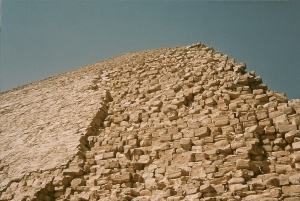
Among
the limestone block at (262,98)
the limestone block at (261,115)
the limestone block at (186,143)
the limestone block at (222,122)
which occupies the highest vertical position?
the limestone block at (262,98)

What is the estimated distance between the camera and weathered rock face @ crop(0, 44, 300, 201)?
206 inches

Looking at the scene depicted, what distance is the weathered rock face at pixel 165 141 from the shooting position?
5.22 metres

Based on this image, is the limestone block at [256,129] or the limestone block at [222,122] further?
the limestone block at [222,122]

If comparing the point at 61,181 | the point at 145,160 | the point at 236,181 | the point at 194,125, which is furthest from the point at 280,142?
the point at 61,181

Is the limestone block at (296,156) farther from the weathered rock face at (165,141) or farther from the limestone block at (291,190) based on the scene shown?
the limestone block at (291,190)

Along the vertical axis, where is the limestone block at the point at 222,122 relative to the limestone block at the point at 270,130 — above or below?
above

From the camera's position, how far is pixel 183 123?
6688mm

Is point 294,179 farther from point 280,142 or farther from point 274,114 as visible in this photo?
point 274,114

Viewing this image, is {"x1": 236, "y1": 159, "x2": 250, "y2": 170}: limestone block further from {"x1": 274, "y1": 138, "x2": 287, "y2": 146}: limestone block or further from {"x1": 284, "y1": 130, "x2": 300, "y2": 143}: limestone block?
{"x1": 284, "y1": 130, "x2": 300, "y2": 143}: limestone block

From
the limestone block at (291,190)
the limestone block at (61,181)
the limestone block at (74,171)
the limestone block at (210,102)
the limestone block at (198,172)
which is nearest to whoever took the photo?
the limestone block at (291,190)

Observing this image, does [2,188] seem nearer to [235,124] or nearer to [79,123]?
[79,123]

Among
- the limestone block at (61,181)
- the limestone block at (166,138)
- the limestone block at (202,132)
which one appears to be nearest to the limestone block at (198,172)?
the limestone block at (202,132)

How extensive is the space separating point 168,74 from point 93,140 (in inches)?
126

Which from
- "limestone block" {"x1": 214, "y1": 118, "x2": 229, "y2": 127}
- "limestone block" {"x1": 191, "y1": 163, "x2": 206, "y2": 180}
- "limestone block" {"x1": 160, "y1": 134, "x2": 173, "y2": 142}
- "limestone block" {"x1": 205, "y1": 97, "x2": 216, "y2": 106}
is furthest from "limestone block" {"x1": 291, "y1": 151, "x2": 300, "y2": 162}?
"limestone block" {"x1": 160, "y1": 134, "x2": 173, "y2": 142}
